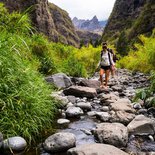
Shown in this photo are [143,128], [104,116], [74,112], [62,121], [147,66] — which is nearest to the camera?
[143,128]

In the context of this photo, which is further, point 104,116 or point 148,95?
point 148,95

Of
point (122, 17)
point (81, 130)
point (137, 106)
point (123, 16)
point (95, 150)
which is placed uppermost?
point (123, 16)

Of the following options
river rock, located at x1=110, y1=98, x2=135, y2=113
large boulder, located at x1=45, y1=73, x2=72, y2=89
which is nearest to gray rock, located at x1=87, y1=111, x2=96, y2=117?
river rock, located at x1=110, y1=98, x2=135, y2=113

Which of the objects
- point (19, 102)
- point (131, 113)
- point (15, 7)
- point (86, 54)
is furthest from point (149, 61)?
point (15, 7)

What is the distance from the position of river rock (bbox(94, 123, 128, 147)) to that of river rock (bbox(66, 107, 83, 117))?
5.00ft

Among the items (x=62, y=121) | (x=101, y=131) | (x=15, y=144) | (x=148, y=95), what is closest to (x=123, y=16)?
(x=148, y=95)

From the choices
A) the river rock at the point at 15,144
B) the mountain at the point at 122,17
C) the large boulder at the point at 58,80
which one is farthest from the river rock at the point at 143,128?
the mountain at the point at 122,17

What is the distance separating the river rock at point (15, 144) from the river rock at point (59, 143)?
0.37 metres

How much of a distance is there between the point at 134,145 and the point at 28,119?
1821 millimetres

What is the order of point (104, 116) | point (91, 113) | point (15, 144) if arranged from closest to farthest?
point (15, 144) < point (104, 116) < point (91, 113)

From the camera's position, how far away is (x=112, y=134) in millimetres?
5484

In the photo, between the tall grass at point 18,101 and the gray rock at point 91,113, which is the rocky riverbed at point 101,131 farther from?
the tall grass at point 18,101

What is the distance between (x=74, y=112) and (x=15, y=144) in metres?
2.63

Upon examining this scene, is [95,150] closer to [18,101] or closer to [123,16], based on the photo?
[18,101]
